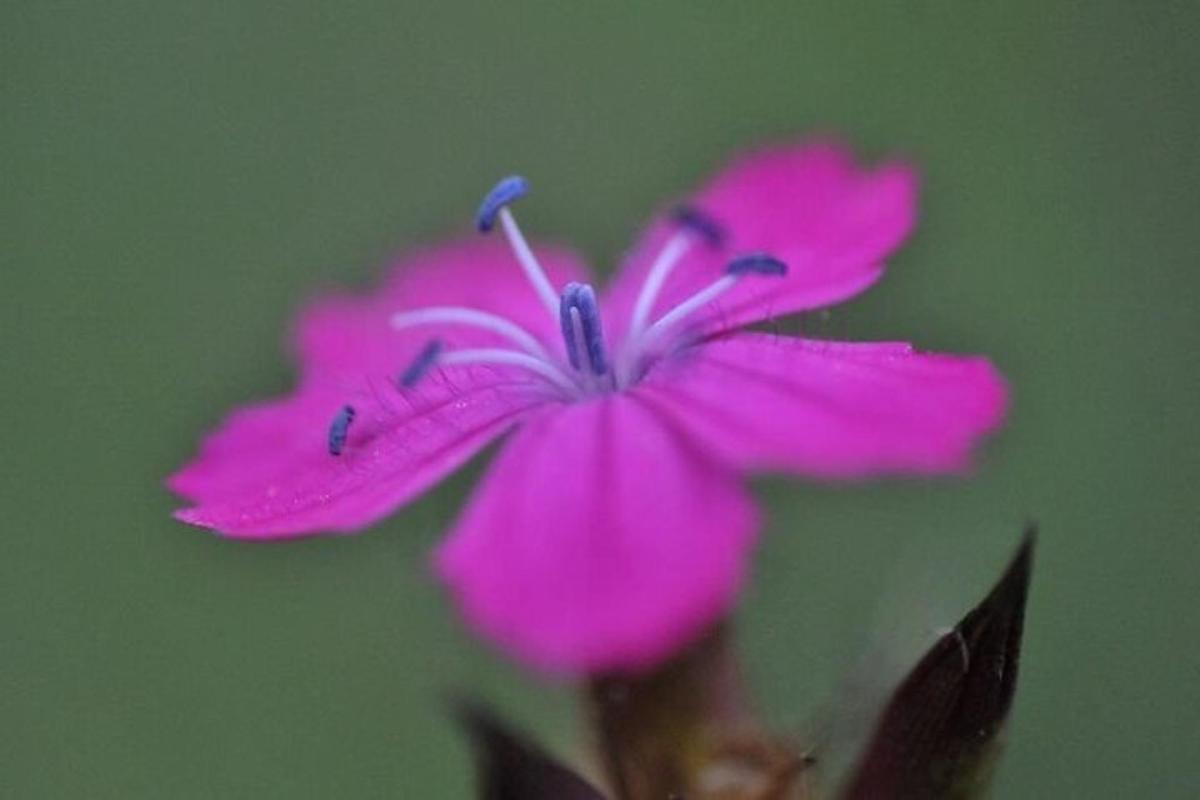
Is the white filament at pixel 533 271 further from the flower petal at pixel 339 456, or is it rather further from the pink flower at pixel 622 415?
the flower petal at pixel 339 456

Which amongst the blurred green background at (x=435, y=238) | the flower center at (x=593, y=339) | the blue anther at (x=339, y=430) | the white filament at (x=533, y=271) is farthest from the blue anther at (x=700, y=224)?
the blurred green background at (x=435, y=238)

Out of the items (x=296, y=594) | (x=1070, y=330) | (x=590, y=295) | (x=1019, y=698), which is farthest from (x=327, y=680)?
(x=590, y=295)

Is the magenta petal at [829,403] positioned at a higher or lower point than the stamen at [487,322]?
lower

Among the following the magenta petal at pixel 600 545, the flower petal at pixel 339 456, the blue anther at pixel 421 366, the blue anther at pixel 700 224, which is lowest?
the magenta petal at pixel 600 545

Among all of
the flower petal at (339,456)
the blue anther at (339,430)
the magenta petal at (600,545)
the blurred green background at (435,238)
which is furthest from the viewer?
the blurred green background at (435,238)

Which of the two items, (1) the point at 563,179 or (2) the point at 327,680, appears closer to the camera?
(2) the point at 327,680

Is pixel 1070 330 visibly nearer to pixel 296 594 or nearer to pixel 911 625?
pixel 296 594
